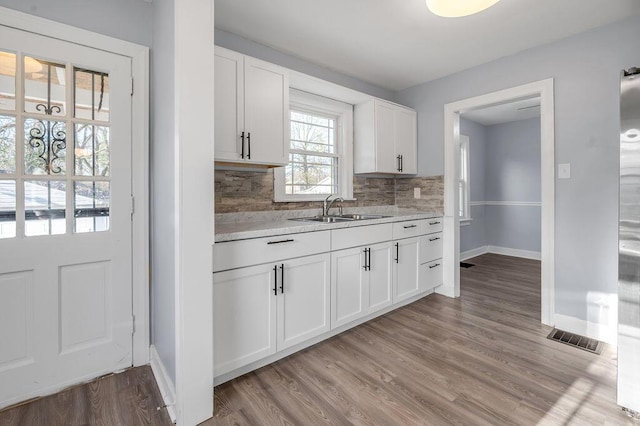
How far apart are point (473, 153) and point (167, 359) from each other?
5.91m

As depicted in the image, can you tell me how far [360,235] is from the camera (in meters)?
2.64

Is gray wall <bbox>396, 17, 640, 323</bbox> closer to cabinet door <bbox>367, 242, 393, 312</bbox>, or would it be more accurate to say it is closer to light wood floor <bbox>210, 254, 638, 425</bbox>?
light wood floor <bbox>210, 254, 638, 425</bbox>

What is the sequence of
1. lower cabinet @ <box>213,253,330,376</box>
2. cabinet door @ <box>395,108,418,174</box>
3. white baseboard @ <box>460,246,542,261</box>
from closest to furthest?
lower cabinet @ <box>213,253,330,376</box> < cabinet door @ <box>395,108,418,174</box> < white baseboard @ <box>460,246,542,261</box>

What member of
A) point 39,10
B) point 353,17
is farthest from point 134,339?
point 353,17

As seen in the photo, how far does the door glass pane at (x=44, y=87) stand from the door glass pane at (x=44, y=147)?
0.08 meters

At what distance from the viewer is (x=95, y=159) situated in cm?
199

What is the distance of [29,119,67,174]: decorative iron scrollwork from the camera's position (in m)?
1.80

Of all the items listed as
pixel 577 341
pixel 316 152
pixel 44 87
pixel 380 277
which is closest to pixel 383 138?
pixel 316 152

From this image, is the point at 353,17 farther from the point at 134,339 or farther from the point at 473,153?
the point at 473,153

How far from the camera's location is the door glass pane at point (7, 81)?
1.71 metres

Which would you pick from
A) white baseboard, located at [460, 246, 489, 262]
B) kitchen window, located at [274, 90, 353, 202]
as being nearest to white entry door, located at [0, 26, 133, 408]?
kitchen window, located at [274, 90, 353, 202]

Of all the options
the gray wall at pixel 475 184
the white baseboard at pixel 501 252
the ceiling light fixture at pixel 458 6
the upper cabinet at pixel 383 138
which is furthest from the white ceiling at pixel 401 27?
the white baseboard at pixel 501 252

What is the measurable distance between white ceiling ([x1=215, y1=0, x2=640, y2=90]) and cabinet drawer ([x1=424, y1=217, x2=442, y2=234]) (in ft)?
5.54

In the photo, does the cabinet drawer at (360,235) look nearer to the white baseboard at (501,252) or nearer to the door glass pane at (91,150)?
the door glass pane at (91,150)
